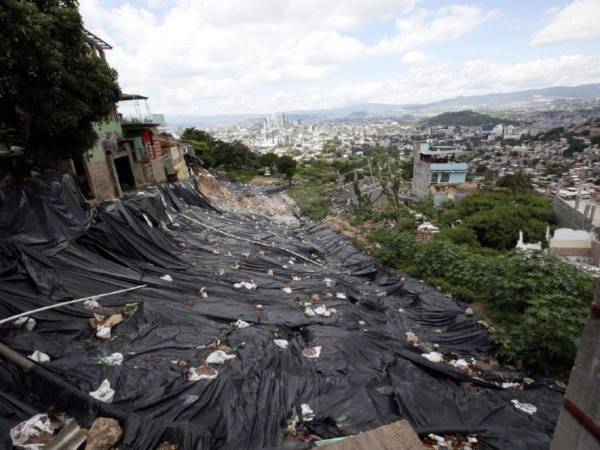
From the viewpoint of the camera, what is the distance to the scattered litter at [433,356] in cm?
518

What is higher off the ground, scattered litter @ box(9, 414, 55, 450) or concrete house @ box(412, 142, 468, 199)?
scattered litter @ box(9, 414, 55, 450)

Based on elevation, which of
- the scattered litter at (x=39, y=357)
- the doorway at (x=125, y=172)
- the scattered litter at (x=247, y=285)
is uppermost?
the doorway at (x=125, y=172)

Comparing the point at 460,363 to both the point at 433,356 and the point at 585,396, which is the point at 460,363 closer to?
the point at 433,356

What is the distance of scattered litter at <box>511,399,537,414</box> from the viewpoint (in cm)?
409

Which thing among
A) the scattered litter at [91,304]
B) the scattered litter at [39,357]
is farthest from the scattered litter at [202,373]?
the scattered litter at [91,304]

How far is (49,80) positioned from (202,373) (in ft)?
19.1

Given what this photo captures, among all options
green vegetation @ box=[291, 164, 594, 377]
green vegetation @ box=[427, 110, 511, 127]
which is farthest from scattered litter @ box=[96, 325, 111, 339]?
green vegetation @ box=[427, 110, 511, 127]

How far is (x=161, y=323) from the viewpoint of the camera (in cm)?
477

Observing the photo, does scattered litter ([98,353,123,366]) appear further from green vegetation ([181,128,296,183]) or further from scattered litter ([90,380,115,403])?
green vegetation ([181,128,296,183])

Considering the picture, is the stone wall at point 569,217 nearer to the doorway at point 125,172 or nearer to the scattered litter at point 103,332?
the scattered litter at point 103,332

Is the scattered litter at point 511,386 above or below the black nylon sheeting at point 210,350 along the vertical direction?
below

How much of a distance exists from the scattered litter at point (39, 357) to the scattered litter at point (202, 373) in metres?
1.56

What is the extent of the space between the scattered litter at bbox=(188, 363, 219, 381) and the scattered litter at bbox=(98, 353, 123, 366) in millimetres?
849

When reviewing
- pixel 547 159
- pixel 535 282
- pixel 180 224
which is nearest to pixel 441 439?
pixel 535 282
